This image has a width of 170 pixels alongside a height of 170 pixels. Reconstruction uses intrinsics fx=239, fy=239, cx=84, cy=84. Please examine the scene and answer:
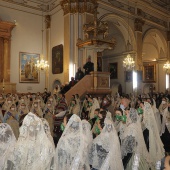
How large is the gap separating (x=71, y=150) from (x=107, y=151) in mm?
665

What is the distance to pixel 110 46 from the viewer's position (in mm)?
14680

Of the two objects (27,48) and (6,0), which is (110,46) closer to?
(27,48)

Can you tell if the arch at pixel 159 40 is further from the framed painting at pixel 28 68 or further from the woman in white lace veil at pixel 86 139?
the woman in white lace veil at pixel 86 139

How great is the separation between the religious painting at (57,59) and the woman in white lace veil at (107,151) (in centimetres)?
1325

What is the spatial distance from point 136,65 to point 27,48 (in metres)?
9.02

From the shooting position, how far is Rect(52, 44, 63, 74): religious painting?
17078mm

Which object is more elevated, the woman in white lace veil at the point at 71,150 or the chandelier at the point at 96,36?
the chandelier at the point at 96,36

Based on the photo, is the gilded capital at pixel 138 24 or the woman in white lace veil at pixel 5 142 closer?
the woman in white lace veil at pixel 5 142

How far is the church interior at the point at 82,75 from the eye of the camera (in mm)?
3939

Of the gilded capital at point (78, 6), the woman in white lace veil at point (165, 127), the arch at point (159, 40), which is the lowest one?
the woman in white lace veil at point (165, 127)

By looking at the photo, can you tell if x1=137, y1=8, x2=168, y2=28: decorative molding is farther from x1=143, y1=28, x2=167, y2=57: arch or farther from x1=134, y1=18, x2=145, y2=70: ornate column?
x1=143, y1=28, x2=167, y2=57: arch

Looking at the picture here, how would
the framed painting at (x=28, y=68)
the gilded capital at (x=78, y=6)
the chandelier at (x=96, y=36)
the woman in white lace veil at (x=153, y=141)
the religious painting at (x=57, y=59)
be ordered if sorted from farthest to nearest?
the framed painting at (x=28, y=68), the religious painting at (x=57, y=59), the gilded capital at (x=78, y=6), the chandelier at (x=96, y=36), the woman in white lace veil at (x=153, y=141)

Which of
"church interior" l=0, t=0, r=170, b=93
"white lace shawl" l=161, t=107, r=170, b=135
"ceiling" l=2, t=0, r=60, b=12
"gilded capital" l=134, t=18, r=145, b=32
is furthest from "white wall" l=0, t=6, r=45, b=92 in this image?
"white lace shawl" l=161, t=107, r=170, b=135

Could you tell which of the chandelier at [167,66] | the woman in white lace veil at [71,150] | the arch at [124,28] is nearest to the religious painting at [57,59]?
the arch at [124,28]
